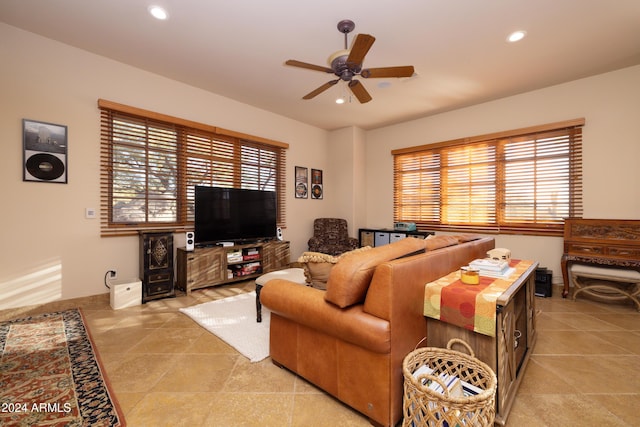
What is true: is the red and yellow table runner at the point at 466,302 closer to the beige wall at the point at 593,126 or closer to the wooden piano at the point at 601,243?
the wooden piano at the point at 601,243

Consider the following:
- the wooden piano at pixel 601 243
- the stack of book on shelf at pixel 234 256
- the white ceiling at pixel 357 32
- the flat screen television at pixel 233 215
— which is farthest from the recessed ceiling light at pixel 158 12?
the wooden piano at pixel 601 243

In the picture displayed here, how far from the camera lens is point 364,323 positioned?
1374mm

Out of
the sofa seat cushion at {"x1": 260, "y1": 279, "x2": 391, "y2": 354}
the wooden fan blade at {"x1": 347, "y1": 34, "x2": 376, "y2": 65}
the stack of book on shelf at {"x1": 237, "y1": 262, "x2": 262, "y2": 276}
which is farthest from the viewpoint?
the stack of book on shelf at {"x1": 237, "y1": 262, "x2": 262, "y2": 276}

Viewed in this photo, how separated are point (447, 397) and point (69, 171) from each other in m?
4.08

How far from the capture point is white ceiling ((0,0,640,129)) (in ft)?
8.06

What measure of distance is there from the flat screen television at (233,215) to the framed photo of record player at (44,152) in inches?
56.6

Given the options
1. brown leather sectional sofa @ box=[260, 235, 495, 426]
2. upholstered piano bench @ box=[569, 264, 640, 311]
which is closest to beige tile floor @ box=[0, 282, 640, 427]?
brown leather sectional sofa @ box=[260, 235, 495, 426]

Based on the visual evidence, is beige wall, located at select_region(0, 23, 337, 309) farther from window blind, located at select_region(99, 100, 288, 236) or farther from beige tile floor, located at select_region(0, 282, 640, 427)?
beige tile floor, located at select_region(0, 282, 640, 427)

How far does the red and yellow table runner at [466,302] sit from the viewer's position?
1371 millimetres

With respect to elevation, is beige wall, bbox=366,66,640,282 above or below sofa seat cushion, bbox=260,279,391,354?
above

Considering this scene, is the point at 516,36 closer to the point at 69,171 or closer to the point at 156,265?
the point at 156,265

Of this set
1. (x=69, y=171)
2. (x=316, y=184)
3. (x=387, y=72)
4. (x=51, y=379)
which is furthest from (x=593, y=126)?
(x=69, y=171)

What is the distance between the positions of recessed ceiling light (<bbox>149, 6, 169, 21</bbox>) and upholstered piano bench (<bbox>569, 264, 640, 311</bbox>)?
529cm

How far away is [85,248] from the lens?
128 inches
